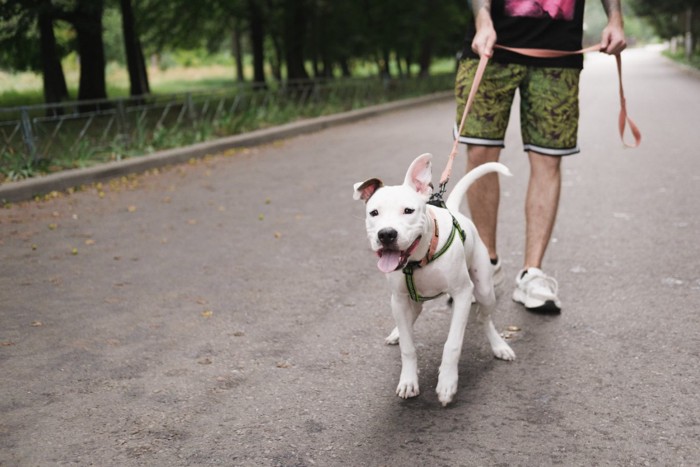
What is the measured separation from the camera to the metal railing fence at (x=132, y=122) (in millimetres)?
9172

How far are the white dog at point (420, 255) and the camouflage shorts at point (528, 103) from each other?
3.10ft

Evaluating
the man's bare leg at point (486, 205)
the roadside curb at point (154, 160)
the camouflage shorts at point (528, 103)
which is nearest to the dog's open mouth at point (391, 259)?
the camouflage shorts at point (528, 103)

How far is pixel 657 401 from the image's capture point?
300 cm

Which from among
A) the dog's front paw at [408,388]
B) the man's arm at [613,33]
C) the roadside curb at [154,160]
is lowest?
the roadside curb at [154,160]

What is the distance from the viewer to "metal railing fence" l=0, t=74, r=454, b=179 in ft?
30.1

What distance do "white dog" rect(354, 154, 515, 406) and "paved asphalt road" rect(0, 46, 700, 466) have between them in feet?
0.65

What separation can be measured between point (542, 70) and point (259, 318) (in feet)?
6.57

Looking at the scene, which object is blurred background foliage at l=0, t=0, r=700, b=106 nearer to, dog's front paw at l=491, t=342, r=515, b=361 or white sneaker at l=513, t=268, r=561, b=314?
white sneaker at l=513, t=268, r=561, b=314

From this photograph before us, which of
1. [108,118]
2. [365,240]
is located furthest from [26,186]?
[365,240]

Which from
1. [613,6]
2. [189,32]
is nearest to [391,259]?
[613,6]

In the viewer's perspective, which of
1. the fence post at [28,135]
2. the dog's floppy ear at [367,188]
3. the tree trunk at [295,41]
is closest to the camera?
the dog's floppy ear at [367,188]

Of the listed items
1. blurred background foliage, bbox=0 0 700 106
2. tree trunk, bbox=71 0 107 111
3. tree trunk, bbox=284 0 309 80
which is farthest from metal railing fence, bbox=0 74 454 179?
tree trunk, bbox=284 0 309 80

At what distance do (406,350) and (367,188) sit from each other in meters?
0.69

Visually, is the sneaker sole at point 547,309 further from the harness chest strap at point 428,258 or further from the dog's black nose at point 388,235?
the dog's black nose at point 388,235
